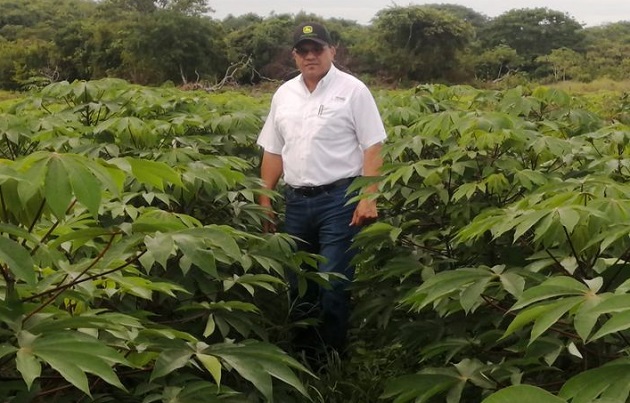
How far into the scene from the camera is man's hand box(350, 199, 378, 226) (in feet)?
9.09

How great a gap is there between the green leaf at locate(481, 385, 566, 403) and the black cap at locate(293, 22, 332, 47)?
6.67 feet

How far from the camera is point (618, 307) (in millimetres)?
1174

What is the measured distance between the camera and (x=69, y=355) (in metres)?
1.14

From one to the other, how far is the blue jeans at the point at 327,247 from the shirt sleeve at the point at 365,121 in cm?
22

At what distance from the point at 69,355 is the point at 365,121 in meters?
1.93

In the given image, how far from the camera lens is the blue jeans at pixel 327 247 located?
2.87m

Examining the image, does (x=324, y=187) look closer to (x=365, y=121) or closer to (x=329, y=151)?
(x=329, y=151)

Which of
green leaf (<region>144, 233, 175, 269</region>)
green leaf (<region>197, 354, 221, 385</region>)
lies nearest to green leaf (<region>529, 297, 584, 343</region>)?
green leaf (<region>197, 354, 221, 385</region>)

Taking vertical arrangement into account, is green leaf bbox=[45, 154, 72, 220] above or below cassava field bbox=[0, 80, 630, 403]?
above

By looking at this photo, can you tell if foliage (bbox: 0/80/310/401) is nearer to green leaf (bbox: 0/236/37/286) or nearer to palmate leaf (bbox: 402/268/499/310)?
green leaf (bbox: 0/236/37/286)

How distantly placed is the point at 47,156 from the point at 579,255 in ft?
3.84

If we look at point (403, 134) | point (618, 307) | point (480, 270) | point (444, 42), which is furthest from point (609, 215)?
point (444, 42)

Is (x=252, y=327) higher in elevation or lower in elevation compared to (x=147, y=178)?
lower

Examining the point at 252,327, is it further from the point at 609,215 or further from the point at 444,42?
the point at 444,42
